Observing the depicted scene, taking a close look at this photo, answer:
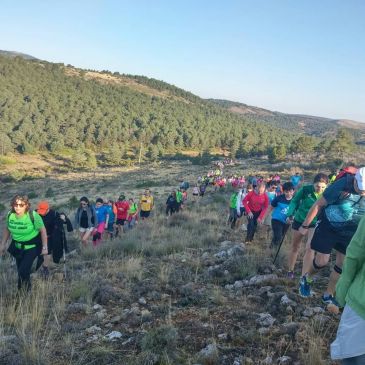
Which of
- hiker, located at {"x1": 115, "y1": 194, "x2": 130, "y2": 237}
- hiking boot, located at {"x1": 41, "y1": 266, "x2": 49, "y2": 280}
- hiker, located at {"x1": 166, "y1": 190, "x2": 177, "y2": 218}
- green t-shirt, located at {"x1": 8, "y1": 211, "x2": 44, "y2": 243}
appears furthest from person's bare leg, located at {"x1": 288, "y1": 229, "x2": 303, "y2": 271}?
hiker, located at {"x1": 166, "y1": 190, "x2": 177, "y2": 218}

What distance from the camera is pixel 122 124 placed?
93750 millimetres

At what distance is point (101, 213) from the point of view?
10172 mm

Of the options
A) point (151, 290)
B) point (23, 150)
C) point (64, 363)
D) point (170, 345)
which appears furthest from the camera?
point (23, 150)

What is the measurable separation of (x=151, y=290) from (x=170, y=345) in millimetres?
1683

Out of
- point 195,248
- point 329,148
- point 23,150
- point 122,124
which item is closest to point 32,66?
point 122,124

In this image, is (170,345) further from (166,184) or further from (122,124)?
(122,124)

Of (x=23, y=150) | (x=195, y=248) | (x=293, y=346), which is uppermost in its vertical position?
(x=293, y=346)

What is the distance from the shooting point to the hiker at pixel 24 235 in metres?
5.14

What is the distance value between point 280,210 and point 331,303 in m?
2.96

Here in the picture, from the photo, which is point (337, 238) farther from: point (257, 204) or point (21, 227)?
point (257, 204)

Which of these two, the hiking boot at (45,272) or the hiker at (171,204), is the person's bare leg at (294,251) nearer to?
the hiking boot at (45,272)

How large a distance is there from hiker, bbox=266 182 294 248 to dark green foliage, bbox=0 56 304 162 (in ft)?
184

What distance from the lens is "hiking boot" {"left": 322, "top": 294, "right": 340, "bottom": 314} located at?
13.6 feet

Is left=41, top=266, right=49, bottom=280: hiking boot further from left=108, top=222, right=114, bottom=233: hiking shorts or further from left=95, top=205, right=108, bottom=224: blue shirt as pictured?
left=108, top=222, right=114, bottom=233: hiking shorts
